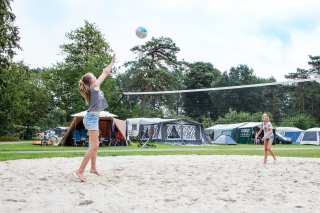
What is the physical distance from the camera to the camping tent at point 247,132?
35.5 meters

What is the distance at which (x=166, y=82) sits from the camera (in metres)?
50.8

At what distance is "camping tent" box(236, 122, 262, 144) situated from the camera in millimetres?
35525

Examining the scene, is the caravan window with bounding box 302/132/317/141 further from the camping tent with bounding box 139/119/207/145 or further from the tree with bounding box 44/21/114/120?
the tree with bounding box 44/21/114/120

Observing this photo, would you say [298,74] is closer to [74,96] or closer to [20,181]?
[74,96]

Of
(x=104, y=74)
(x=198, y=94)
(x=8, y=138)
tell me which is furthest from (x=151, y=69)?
(x=104, y=74)

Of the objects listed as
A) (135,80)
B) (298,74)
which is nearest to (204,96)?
(298,74)

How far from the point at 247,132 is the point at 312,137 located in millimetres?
5478

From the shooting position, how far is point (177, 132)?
3112 centimetres

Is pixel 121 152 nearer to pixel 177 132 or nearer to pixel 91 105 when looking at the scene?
pixel 91 105

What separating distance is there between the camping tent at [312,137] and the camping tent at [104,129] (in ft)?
58.4

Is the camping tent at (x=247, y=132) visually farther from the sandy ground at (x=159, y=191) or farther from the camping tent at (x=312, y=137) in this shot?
the sandy ground at (x=159, y=191)

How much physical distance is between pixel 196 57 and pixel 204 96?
720 cm

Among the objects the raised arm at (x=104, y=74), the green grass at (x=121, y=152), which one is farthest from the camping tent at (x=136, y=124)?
the raised arm at (x=104, y=74)

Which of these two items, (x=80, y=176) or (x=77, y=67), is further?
(x=77, y=67)
